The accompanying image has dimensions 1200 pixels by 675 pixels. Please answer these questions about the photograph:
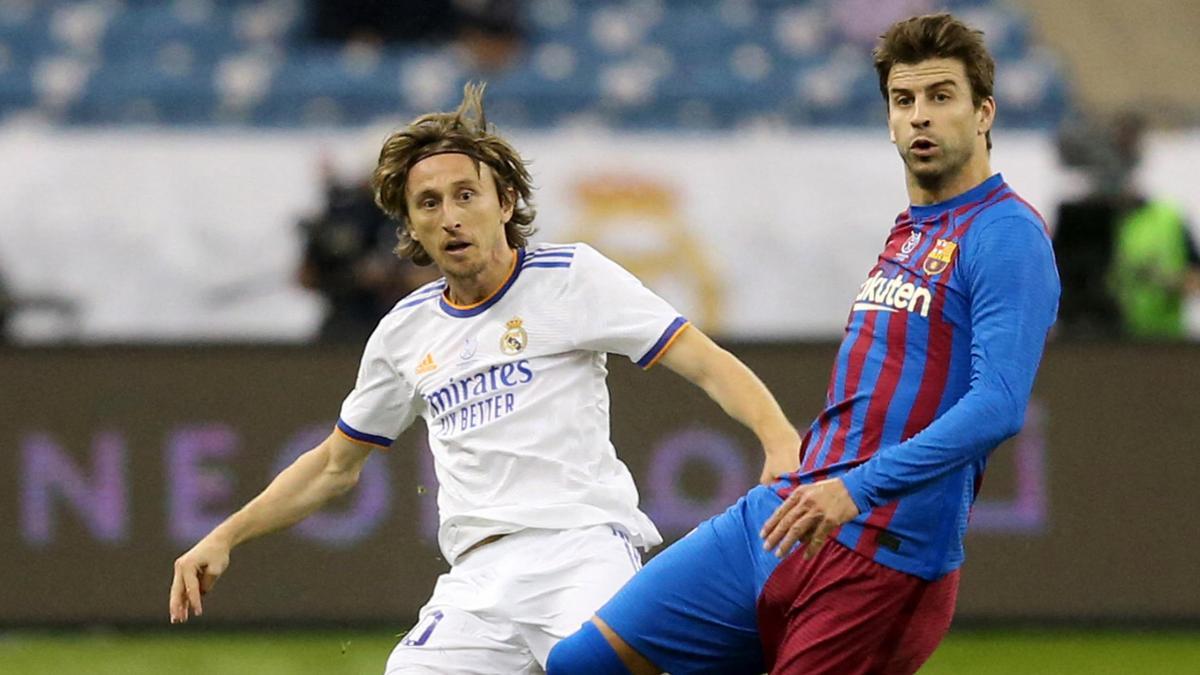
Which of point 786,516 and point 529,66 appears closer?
point 786,516

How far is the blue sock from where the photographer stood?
15.0 ft

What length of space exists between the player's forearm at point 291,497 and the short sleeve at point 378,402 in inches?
4.3

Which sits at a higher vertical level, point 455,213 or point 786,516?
point 455,213

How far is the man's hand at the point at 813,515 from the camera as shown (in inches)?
157

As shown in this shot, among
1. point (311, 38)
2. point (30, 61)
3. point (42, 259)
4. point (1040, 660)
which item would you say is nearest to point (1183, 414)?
point (1040, 660)

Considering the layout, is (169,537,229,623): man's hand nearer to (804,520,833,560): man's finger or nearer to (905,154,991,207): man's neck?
(804,520,833,560): man's finger

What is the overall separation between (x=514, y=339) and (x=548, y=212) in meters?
6.56

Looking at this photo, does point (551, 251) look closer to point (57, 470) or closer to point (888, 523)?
point (888, 523)

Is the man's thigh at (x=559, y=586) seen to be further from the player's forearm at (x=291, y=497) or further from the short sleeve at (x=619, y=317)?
the player's forearm at (x=291, y=497)

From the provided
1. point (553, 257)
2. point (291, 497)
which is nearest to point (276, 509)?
point (291, 497)

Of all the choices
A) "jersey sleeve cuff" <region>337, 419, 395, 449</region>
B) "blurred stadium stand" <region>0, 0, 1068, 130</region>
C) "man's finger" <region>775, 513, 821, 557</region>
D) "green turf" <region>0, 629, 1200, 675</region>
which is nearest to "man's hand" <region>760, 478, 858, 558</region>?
"man's finger" <region>775, 513, 821, 557</region>

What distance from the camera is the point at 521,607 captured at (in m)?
4.80

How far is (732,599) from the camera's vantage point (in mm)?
4504

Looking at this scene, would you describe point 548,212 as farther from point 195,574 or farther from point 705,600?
point 705,600
